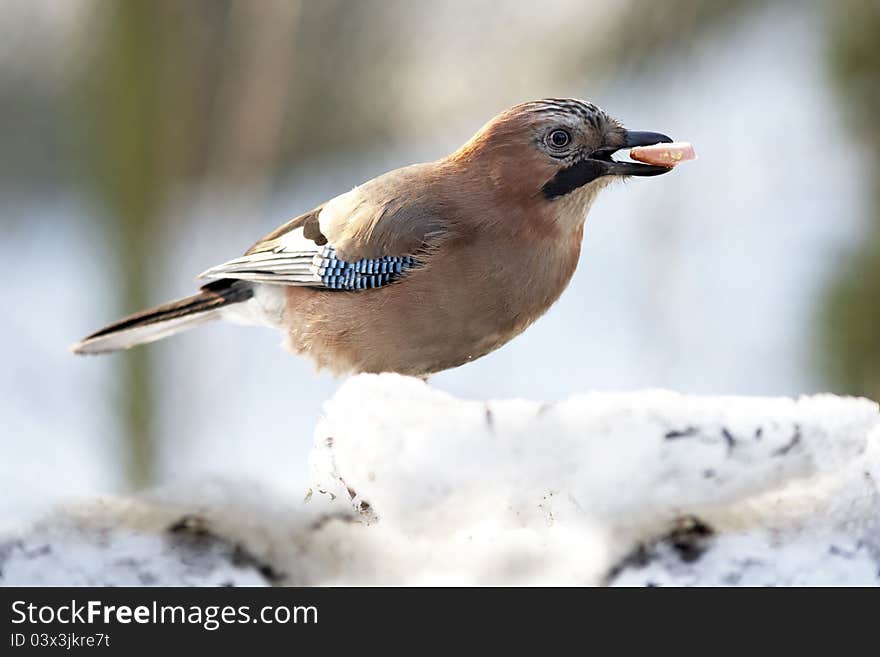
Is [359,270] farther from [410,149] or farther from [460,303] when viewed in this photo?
[410,149]

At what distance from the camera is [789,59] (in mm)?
5559

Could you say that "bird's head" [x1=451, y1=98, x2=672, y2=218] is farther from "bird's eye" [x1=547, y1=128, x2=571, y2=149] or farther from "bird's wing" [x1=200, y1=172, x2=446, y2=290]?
"bird's wing" [x1=200, y1=172, x2=446, y2=290]

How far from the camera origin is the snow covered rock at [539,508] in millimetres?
1498

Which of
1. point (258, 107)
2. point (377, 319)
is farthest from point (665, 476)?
point (258, 107)

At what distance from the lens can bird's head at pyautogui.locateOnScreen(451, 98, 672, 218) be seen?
266cm

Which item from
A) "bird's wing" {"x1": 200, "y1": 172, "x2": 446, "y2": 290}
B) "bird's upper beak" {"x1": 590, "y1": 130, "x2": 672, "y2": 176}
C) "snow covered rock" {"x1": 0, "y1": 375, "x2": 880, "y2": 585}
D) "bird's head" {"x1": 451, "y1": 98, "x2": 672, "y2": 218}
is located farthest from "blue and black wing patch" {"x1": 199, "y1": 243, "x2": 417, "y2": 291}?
"snow covered rock" {"x1": 0, "y1": 375, "x2": 880, "y2": 585}

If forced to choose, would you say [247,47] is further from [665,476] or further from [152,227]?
[665,476]

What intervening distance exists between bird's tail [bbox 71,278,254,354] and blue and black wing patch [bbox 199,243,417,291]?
9 cm

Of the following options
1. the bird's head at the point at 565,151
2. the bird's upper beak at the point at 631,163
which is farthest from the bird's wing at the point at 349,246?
the bird's upper beak at the point at 631,163

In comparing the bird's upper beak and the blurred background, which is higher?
the blurred background

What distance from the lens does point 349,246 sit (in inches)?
113

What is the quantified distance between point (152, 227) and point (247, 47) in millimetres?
1112

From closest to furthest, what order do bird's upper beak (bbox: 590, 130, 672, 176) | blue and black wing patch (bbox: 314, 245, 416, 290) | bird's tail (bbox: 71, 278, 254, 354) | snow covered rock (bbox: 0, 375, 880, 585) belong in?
1. snow covered rock (bbox: 0, 375, 880, 585)
2. bird's upper beak (bbox: 590, 130, 672, 176)
3. blue and black wing patch (bbox: 314, 245, 416, 290)
4. bird's tail (bbox: 71, 278, 254, 354)

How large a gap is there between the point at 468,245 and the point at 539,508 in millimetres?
1206
